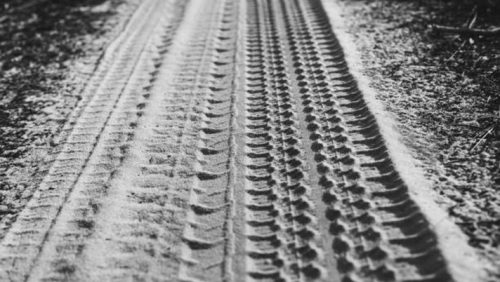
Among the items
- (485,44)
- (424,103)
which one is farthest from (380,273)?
(485,44)

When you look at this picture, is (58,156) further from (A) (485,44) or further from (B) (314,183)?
(A) (485,44)

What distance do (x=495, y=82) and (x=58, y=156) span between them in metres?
4.89

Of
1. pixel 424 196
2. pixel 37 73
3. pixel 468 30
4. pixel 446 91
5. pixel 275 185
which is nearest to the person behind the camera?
pixel 424 196

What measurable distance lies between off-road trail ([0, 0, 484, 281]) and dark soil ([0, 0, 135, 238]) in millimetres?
228

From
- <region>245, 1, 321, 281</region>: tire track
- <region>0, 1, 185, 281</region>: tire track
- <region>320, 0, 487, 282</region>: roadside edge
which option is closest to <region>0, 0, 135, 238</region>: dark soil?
<region>0, 1, 185, 281</region>: tire track

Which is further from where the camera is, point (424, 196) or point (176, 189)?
point (176, 189)

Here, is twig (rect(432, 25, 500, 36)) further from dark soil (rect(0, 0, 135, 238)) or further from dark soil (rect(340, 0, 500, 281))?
dark soil (rect(0, 0, 135, 238))

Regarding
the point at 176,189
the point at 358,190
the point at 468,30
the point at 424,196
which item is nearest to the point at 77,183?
the point at 176,189

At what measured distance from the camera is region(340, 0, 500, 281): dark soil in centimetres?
386

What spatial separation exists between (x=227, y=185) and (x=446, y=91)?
2.83m

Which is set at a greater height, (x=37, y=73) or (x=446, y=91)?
(x=446, y=91)

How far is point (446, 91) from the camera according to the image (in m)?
5.47

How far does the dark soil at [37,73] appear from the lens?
491 cm

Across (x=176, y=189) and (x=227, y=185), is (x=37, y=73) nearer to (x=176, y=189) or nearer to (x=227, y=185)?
(x=176, y=189)
